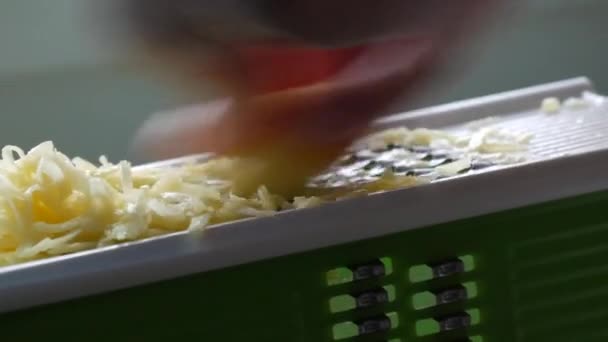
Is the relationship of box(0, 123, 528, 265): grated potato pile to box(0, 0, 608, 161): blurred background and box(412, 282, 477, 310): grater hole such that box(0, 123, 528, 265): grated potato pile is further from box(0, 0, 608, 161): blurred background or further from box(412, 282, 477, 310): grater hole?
box(0, 0, 608, 161): blurred background

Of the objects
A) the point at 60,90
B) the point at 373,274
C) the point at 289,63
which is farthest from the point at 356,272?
the point at 60,90

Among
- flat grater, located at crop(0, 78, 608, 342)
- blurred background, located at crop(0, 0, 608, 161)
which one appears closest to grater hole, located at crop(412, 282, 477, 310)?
flat grater, located at crop(0, 78, 608, 342)

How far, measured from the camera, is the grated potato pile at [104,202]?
0.55m

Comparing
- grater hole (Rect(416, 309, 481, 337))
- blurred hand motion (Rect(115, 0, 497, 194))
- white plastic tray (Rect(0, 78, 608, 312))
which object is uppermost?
blurred hand motion (Rect(115, 0, 497, 194))

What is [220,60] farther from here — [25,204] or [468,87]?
[468,87]

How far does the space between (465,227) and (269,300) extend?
0.13m

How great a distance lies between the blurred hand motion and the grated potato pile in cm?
3

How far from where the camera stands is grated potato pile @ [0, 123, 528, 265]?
545mm

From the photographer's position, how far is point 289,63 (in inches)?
22.2

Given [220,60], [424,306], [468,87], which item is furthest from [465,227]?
[468,87]

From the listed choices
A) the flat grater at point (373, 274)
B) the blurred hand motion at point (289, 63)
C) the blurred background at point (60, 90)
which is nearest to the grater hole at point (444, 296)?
the flat grater at point (373, 274)

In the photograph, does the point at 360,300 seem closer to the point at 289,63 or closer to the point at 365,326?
the point at 365,326

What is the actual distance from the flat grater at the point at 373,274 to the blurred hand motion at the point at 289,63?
50 millimetres

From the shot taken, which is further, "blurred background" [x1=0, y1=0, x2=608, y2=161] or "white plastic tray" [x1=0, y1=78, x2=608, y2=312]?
"blurred background" [x1=0, y1=0, x2=608, y2=161]
